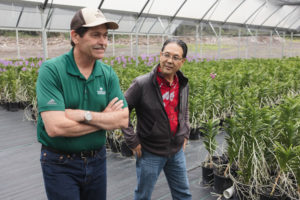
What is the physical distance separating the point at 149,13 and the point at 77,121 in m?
9.43

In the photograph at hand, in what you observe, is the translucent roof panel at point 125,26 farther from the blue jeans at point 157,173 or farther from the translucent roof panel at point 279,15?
the blue jeans at point 157,173

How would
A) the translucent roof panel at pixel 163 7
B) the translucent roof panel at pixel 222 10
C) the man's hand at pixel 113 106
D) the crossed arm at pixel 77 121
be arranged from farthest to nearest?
the translucent roof panel at pixel 222 10 < the translucent roof panel at pixel 163 7 < the man's hand at pixel 113 106 < the crossed arm at pixel 77 121

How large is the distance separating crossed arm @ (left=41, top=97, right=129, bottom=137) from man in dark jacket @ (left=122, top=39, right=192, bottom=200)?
353 mm

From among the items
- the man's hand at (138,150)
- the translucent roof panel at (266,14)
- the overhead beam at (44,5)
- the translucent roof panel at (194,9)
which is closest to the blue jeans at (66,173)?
the man's hand at (138,150)

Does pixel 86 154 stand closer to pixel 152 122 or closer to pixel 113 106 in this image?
pixel 113 106

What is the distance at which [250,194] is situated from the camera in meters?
2.42

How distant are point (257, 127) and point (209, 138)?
49 cm

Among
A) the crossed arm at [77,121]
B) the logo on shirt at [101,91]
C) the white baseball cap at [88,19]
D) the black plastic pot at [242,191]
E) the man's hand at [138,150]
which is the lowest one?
the black plastic pot at [242,191]

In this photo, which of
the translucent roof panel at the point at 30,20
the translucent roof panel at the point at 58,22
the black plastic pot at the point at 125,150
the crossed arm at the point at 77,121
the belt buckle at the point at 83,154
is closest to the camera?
the crossed arm at the point at 77,121

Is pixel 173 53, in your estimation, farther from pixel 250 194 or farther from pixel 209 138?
pixel 250 194

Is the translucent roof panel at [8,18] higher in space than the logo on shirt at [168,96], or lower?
higher

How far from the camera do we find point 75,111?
4.64 feet

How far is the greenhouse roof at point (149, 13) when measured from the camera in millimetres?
7957

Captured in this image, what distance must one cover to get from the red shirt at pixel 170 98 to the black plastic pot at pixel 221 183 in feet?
3.31
